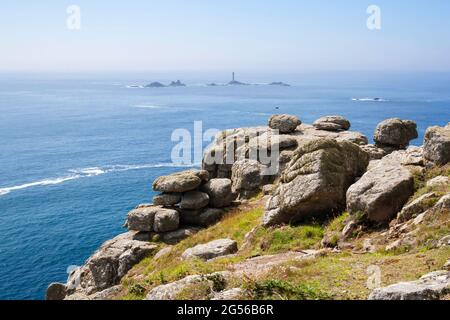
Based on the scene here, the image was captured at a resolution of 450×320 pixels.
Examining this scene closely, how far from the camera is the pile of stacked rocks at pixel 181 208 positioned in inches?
1425

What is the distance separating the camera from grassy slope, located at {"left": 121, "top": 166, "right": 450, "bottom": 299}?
41.2ft

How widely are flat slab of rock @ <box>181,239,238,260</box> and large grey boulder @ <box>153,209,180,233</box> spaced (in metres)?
10.3

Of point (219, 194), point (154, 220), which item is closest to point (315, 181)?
point (219, 194)

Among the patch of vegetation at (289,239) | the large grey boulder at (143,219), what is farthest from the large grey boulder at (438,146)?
the large grey boulder at (143,219)

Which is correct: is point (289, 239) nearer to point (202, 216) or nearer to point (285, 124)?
point (202, 216)

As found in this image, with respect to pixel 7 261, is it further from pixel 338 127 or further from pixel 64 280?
pixel 338 127

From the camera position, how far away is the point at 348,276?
47.4ft

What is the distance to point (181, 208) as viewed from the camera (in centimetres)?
3784

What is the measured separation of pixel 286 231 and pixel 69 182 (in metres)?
82.9

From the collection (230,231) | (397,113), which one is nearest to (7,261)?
(230,231)

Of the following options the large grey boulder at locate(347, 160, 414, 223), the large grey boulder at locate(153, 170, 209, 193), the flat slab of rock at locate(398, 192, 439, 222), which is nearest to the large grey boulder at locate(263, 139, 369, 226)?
the large grey boulder at locate(347, 160, 414, 223)

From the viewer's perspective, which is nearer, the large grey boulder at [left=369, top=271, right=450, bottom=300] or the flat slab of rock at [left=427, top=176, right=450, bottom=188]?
the large grey boulder at [left=369, top=271, right=450, bottom=300]

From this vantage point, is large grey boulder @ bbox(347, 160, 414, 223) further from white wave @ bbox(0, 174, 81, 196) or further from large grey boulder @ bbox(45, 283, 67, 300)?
white wave @ bbox(0, 174, 81, 196)

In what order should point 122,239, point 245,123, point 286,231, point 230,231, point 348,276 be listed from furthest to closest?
1. point 245,123
2. point 122,239
3. point 230,231
4. point 286,231
5. point 348,276
